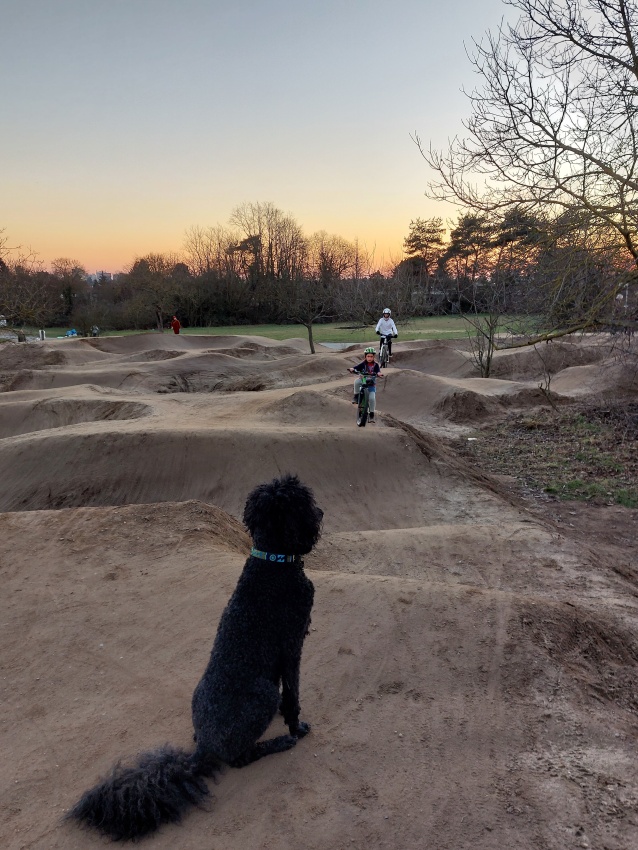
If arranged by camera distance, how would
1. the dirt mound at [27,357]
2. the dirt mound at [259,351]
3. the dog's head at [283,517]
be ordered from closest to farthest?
the dog's head at [283,517] → the dirt mound at [27,357] → the dirt mound at [259,351]

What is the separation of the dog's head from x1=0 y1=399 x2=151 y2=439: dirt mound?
14826mm

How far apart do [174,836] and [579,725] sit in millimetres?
2849

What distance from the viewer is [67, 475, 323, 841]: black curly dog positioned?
3.19 meters

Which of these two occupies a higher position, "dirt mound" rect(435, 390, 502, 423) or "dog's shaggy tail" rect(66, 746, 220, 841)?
"dog's shaggy tail" rect(66, 746, 220, 841)

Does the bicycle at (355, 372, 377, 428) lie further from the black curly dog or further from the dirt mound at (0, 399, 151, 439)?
the black curly dog

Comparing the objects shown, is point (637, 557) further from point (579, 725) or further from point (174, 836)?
point (174, 836)

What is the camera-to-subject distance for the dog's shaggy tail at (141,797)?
3.07 m

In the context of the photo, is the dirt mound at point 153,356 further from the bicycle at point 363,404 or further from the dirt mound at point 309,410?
the bicycle at point 363,404

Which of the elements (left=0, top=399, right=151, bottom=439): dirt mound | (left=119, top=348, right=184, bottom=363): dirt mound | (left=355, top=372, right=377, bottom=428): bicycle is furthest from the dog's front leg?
(left=119, top=348, right=184, bottom=363): dirt mound

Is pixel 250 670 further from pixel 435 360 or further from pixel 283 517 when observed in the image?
pixel 435 360

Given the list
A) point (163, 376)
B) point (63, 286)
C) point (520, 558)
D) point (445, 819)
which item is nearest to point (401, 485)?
point (520, 558)

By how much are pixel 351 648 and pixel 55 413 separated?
16.0 metres

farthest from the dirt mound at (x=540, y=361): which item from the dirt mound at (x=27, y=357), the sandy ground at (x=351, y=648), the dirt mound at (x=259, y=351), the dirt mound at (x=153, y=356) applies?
the dirt mound at (x=27, y=357)

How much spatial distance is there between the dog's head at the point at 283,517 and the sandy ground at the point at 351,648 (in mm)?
1397
